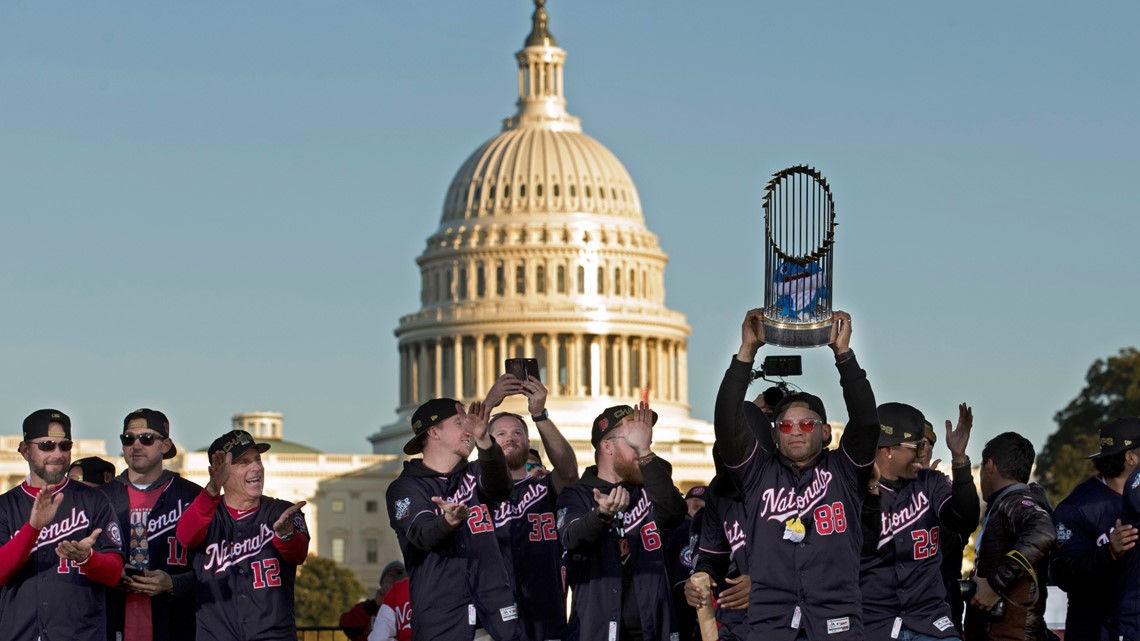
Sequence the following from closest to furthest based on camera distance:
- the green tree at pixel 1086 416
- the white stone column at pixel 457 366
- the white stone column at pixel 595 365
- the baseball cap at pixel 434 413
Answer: the baseball cap at pixel 434 413
the green tree at pixel 1086 416
the white stone column at pixel 595 365
the white stone column at pixel 457 366

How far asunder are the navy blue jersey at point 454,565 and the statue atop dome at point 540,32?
14911 cm

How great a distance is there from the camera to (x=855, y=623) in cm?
1545

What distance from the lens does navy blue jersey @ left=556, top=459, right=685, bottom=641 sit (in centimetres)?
1778

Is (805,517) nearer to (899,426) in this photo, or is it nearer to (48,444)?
(899,426)

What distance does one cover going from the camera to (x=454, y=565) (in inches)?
674

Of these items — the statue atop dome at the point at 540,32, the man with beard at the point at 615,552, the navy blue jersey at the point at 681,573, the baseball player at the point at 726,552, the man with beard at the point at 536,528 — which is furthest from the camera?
the statue atop dome at the point at 540,32

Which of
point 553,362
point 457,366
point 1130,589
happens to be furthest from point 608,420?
point 457,366

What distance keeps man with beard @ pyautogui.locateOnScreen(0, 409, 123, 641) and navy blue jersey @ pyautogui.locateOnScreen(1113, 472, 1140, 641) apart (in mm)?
6539

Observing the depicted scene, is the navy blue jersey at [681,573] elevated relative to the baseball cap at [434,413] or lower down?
lower down

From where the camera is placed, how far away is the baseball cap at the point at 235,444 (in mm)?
18031

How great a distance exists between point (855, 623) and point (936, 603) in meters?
1.80

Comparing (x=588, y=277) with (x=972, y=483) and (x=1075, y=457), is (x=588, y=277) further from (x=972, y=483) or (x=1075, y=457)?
(x=972, y=483)

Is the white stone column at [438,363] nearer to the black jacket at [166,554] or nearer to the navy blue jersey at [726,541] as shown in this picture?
the black jacket at [166,554]

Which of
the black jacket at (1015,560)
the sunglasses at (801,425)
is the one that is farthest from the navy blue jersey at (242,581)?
the black jacket at (1015,560)
